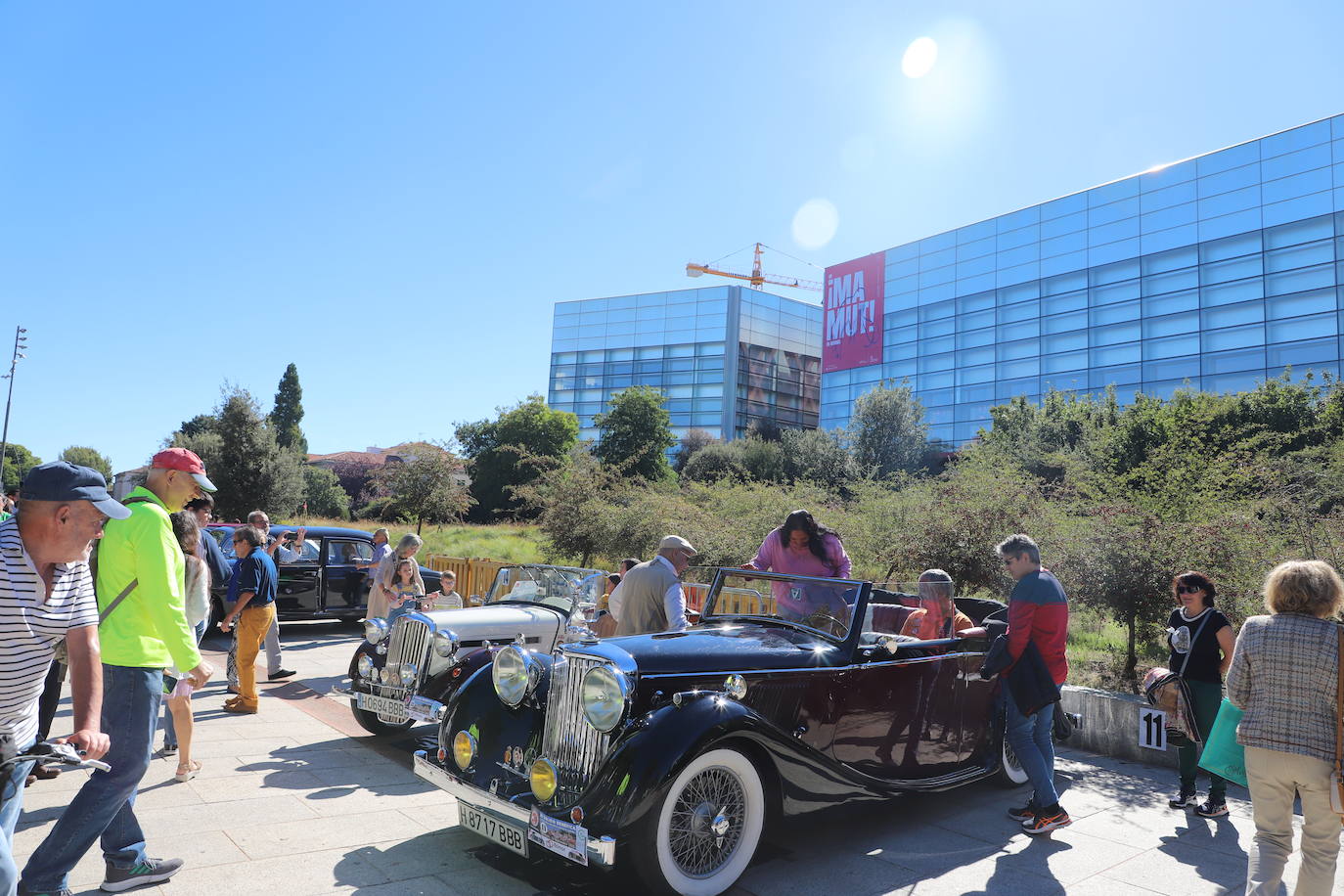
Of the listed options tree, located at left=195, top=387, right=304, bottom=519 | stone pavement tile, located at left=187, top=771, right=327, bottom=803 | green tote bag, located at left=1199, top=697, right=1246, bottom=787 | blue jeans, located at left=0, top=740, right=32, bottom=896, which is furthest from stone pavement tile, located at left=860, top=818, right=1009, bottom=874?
tree, located at left=195, top=387, right=304, bottom=519

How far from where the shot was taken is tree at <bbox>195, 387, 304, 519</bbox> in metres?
27.5

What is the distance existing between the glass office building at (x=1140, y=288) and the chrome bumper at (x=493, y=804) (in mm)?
42762

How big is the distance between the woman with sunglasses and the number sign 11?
76 cm

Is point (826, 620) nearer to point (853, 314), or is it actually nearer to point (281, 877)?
point (281, 877)

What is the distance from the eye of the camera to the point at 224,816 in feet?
15.2

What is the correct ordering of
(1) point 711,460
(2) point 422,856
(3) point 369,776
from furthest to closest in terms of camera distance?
1. (1) point 711,460
2. (3) point 369,776
3. (2) point 422,856

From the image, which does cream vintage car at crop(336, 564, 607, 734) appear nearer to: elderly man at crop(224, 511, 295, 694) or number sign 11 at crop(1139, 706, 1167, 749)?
elderly man at crop(224, 511, 295, 694)

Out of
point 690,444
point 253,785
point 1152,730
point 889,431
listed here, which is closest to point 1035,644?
point 1152,730

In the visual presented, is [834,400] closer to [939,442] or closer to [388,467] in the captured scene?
[939,442]

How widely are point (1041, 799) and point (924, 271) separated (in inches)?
2082

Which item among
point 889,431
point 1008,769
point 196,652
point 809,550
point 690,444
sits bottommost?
point 1008,769

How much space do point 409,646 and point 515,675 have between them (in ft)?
8.69

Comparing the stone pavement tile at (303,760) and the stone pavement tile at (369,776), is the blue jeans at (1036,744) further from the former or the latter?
the stone pavement tile at (303,760)

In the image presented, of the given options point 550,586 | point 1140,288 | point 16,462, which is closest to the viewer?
point 550,586
